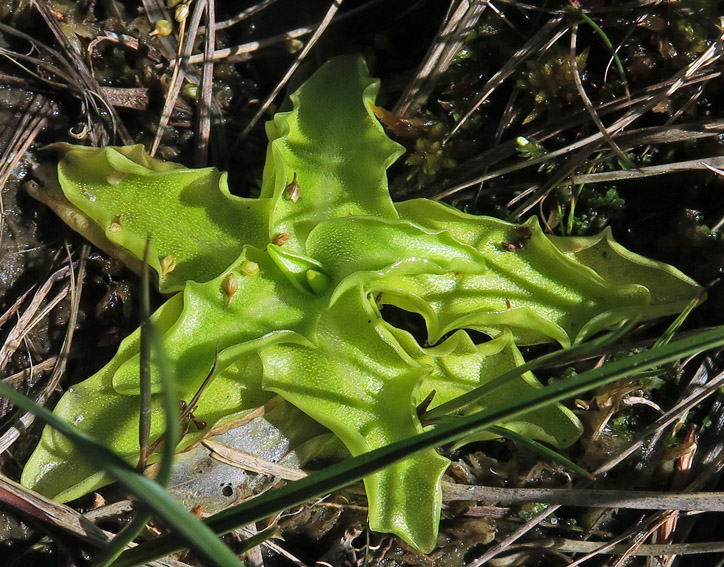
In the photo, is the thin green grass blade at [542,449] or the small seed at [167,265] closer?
the thin green grass blade at [542,449]

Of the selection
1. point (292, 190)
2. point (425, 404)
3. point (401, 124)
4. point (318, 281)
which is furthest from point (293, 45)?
point (425, 404)

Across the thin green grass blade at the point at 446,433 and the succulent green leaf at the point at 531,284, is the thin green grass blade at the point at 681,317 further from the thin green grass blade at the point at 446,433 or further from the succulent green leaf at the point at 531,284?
the thin green grass blade at the point at 446,433

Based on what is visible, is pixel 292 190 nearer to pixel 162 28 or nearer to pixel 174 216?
pixel 174 216

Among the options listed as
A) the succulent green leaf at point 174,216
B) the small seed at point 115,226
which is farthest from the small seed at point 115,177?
the small seed at point 115,226

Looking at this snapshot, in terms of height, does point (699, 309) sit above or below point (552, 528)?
above

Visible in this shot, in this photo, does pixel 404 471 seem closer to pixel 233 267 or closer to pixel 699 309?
pixel 233 267

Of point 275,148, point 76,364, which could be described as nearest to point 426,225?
point 275,148

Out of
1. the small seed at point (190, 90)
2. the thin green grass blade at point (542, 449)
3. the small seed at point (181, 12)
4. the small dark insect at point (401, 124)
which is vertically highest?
the small seed at point (181, 12)
